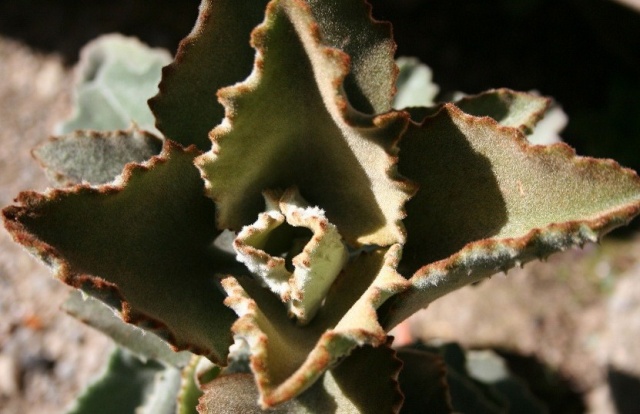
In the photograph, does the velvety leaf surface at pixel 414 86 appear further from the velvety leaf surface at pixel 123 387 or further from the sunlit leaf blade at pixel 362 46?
the velvety leaf surface at pixel 123 387

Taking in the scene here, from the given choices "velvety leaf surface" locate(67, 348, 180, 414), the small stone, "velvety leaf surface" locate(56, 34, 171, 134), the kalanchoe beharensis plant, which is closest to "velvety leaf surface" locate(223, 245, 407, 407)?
the kalanchoe beharensis plant

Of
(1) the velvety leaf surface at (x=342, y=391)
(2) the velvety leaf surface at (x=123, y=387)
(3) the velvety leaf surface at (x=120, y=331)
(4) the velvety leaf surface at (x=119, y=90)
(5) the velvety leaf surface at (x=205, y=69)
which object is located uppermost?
(5) the velvety leaf surface at (x=205, y=69)

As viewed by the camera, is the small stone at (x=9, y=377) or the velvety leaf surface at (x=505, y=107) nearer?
the velvety leaf surface at (x=505, y=107)

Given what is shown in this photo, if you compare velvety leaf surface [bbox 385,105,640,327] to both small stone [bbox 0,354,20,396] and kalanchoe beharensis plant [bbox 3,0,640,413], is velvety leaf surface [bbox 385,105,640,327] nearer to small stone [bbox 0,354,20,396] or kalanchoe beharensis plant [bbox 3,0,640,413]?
kalanchoe beharensis plant [bbox 3,0,640,413]

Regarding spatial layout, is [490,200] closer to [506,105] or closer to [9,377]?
[506,105]

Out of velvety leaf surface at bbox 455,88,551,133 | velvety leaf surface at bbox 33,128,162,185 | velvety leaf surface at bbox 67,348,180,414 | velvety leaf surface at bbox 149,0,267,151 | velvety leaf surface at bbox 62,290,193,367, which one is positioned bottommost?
velvety leaf surface at bbox 67,348,180,414

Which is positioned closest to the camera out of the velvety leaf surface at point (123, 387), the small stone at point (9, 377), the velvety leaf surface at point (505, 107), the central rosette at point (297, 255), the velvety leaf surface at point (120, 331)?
the central rosette at point (297, 255)

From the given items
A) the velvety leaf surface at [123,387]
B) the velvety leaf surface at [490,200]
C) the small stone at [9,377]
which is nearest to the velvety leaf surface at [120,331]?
the velvety leaf surface at [123,387]
